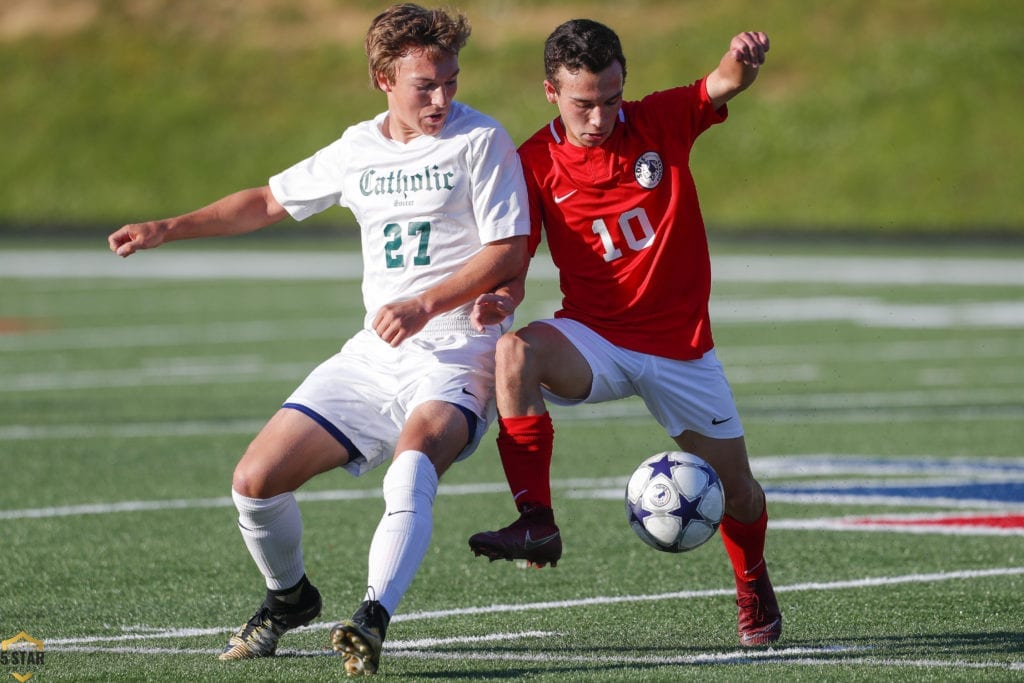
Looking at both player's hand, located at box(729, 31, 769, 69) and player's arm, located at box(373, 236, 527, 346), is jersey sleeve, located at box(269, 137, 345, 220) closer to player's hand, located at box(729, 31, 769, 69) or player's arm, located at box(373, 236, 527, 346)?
player's arm, located at box(373, 236, 527, 346)

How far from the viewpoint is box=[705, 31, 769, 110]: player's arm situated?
6012 mm

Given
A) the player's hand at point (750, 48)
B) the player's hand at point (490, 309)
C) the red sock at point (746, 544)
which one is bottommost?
the red sock at point (746, 544)

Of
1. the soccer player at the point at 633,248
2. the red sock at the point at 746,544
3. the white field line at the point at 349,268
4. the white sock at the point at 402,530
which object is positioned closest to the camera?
the white sock at the point at 402,530

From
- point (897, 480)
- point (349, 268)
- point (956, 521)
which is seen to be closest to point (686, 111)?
point (956, 521)

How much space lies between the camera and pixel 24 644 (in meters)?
6.14

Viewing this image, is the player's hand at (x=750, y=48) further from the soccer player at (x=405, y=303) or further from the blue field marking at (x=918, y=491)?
the blue field marking at (x=918, y=491)

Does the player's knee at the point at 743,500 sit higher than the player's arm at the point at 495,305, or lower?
lower

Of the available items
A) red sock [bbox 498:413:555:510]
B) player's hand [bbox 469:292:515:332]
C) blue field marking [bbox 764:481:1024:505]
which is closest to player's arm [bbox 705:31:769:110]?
player's hand [bbox 469:292:515:332]

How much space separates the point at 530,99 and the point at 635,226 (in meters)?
38.6

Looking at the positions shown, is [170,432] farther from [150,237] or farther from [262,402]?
[150,237]

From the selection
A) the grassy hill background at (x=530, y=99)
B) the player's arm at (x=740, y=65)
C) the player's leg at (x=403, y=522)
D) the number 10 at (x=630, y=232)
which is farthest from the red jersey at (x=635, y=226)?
the grassy hill background at (x=530, y=99)

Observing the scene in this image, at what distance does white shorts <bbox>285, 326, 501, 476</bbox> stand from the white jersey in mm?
114

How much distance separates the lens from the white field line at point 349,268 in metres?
26.0

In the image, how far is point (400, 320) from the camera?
561cm
